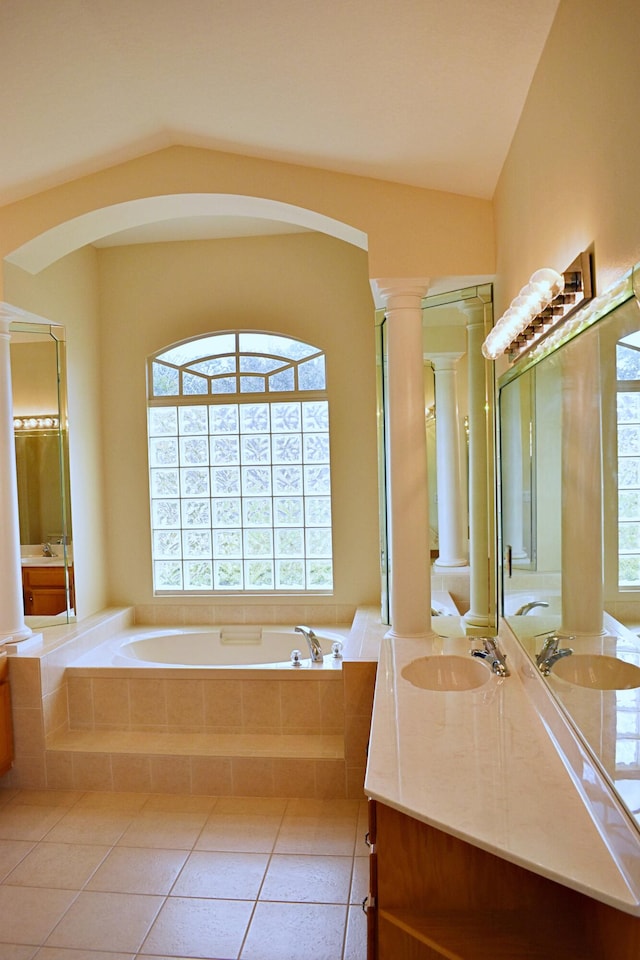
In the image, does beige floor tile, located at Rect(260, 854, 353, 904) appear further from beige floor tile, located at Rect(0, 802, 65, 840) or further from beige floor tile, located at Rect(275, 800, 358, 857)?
beige floor tile, located at Rect(0, 802, 65, 840)

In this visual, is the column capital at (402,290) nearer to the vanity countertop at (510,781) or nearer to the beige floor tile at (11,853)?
the vanity countertop at (510,781)

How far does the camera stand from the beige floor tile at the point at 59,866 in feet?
8.38

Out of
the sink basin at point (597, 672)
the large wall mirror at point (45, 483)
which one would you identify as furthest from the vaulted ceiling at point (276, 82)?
the sink basin at point (597, 672)

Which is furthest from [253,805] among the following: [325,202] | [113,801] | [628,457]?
[325,202]

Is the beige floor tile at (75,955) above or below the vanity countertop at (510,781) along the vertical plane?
below

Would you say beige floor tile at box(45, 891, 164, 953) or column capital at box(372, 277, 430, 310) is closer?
beige floor tile at box(45, 891, 164, 953)

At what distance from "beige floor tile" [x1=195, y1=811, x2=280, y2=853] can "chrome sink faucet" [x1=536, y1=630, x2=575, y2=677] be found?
1.45 metres

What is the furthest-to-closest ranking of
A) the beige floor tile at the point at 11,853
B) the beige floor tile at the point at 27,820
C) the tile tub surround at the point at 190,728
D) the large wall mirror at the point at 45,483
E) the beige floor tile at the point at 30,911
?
the large wall mirror at the point at 45,483 → the tile tub surround at the point at 190,728 → the beige floor tile at the point at 27,820 → the beige floor tile at the point at 11,853 → the beige floor tile at the point at 30,911

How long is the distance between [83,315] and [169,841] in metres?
3.09

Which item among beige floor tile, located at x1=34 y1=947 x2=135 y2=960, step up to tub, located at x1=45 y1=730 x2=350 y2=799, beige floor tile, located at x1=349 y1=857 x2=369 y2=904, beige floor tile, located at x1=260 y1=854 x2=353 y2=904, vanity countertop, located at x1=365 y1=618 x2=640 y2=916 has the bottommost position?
beige floor tile, located at x1=260 y1=854 x2=353 y2=904

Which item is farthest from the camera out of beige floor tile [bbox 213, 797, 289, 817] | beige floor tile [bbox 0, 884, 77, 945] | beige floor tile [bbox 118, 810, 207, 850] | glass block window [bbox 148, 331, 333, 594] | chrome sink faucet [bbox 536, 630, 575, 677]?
glass block window [bbox 148, 331, 333, 594]

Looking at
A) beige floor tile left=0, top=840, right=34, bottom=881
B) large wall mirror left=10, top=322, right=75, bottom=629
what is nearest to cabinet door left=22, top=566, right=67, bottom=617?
large wall mirror left=10, top=322, right=75, bottom=629

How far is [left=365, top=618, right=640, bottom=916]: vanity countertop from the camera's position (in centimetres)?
125

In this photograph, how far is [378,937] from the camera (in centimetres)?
158
